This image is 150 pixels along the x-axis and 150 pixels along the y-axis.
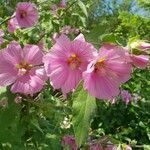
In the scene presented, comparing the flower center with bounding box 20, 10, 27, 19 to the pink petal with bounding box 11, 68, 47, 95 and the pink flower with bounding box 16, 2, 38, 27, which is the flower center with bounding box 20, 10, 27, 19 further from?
the pink petal with bounding box 11, 68, 47, 95

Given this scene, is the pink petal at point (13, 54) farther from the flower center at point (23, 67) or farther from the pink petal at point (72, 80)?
the pink petal at point (72, 80)

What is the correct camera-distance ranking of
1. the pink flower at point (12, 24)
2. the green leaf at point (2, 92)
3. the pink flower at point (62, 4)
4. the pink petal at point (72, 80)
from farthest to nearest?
the pink flower at point (62, 4) < the pink flower at point (12, 24) < the green leaf at point (2, 92) < the pink petal at point (72, 80)

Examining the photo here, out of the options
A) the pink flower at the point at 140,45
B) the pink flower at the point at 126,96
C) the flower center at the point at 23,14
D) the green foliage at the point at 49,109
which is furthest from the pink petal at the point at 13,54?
the pink flower at the point at 126,96

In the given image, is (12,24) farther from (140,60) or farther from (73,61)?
(140,60)

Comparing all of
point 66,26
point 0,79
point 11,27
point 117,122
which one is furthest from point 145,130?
point 0,79

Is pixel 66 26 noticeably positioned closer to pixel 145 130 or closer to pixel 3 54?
pixel 145 130

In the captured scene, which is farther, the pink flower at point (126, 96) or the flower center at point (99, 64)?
the pink flower at point (126, 96)

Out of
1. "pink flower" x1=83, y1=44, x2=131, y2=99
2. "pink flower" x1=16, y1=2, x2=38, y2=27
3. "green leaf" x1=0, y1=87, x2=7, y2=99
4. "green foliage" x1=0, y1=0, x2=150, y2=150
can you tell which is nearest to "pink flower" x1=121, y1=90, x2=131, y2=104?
"green foliage" x1=0, y1=0, x2=150, y2=150
